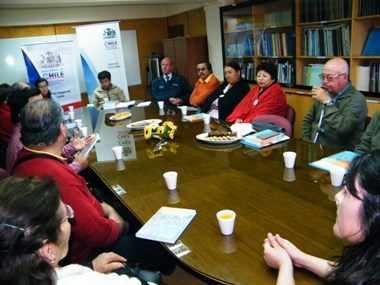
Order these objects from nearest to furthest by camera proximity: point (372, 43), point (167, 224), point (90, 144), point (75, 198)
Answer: point (167, 224), point (75, 198), point (90, 144), point (372, 43)

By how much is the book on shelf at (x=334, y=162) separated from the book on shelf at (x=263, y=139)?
405 mm

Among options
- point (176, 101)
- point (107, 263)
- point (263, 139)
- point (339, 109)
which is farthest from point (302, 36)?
point (107, 263)

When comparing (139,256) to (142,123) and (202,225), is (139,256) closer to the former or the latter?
(202,225)

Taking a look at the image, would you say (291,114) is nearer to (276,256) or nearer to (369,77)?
(369,77)

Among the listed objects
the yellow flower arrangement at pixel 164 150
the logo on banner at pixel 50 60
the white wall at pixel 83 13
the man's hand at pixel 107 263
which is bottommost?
the man's hand at pixel 107 263

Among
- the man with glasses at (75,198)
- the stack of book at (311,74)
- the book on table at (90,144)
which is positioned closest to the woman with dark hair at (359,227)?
the man with glasses at (75,198)

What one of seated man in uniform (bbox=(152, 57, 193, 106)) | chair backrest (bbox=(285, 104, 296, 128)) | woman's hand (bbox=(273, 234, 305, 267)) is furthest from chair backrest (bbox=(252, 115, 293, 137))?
seated man in uniform (bbox=(152, 57, 193, 106))

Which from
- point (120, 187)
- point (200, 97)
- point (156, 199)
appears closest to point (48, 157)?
point (120, 187)

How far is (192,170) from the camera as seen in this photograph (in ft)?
5.96

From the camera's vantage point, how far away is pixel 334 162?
1700 millimetres

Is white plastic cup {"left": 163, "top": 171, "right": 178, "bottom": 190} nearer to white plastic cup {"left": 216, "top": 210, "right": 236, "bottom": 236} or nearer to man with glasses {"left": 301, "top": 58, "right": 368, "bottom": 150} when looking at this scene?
white plastic cup {"left": 216, "top": 210, "right": 236, "bottom": 236}

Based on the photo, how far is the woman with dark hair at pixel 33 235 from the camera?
2.43 ft

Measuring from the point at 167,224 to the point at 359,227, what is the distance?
2.32 feet

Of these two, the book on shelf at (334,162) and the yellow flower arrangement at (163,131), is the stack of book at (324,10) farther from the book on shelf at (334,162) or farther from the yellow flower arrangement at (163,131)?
the yellow flower arrangement at (163,131)
